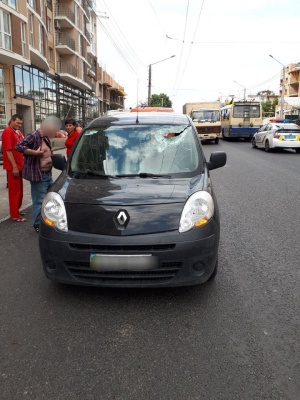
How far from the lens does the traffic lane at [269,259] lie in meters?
2.70

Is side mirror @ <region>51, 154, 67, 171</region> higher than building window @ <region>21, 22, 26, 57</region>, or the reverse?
building window @ <region>21, 22, 26, 57</region>

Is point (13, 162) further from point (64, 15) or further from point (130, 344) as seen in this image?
point (64, 15)

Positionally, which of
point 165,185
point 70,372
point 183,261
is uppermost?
point 165,185

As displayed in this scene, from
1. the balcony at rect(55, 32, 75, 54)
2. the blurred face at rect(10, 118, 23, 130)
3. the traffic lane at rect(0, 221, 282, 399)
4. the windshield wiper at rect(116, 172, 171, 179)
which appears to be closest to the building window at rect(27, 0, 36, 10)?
the balcony at rect(55, 32, 75, 54)

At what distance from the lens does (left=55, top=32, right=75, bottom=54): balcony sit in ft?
120

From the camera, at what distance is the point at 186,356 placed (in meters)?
2.61

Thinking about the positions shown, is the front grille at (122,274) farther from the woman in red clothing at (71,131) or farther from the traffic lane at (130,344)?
the woman in red clothing at (71,131)

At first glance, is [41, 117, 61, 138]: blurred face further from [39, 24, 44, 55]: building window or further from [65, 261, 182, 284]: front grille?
[39, 24, 44, 55]: building window

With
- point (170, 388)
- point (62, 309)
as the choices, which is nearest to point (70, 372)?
point (170, 388)

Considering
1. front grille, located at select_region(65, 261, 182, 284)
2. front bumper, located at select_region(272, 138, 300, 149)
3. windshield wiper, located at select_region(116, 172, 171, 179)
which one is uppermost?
windshield wiper, located at select_region(116, 172, 171, 179)

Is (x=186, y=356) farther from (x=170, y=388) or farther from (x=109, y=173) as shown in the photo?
(x=109, y=173)

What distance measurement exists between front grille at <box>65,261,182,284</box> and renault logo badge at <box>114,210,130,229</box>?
0.40m

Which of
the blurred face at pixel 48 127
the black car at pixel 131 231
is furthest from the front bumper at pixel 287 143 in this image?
the black car at pixel 131 231

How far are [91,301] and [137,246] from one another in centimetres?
78
